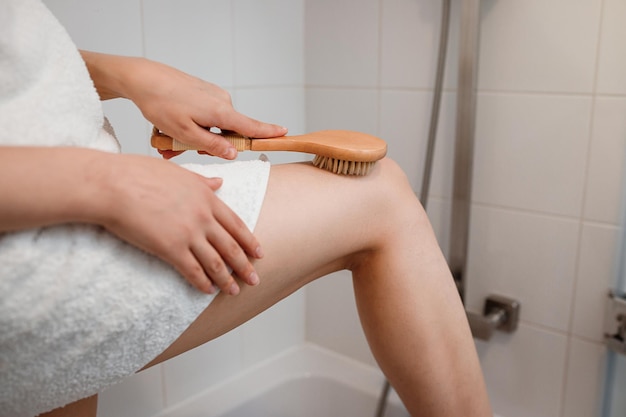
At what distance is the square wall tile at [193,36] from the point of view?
3.23ft

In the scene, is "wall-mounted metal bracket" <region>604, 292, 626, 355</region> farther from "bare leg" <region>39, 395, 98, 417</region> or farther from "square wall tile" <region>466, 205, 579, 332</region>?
"bare leg" <region>39, 395, 98, 417</region>

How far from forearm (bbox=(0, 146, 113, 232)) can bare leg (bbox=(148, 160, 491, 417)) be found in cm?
16

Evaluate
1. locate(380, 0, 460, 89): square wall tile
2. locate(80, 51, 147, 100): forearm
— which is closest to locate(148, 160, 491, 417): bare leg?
locate(80, 51, 147, 100): forearm

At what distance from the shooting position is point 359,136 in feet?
2.07

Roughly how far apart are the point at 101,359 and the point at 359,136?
13.3 inches

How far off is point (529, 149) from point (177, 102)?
62cm

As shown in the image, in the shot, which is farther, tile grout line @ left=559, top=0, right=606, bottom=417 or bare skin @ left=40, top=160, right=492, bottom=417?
tile grout line @ left=559, top=0, right=606, bottom=417

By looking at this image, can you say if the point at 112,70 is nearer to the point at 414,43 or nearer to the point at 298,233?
the point at 298,233

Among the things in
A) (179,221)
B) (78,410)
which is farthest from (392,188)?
(78,410)

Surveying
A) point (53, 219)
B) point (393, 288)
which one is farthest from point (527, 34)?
point (53, 219)

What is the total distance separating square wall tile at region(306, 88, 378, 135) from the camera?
1.21 metres

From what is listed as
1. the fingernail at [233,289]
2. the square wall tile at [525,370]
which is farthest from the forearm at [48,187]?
the square wall tile at [525,370]

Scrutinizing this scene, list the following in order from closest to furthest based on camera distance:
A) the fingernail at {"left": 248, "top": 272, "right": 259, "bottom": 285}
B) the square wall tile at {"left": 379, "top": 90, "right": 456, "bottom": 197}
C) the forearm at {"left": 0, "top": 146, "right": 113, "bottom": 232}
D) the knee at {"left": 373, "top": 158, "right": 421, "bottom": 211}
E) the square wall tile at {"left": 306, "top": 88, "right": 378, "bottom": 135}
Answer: the forearm at {"left": 0, "top": 146, "right": 113, "bottom": 232} < the fingernail at {"left": 248, "top": 272, "right": 259, "bottom": 285} < the knee at {"left": 373, "top": 158, "right": 421, "bottom": 211} < the square wall tile at {"left": 379, "top": 90, "right": 456, "bottom": 197} < the square wall tile at {"left": 306, "top": 88, "right": 378, "bottom": 135}

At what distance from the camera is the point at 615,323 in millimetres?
943
